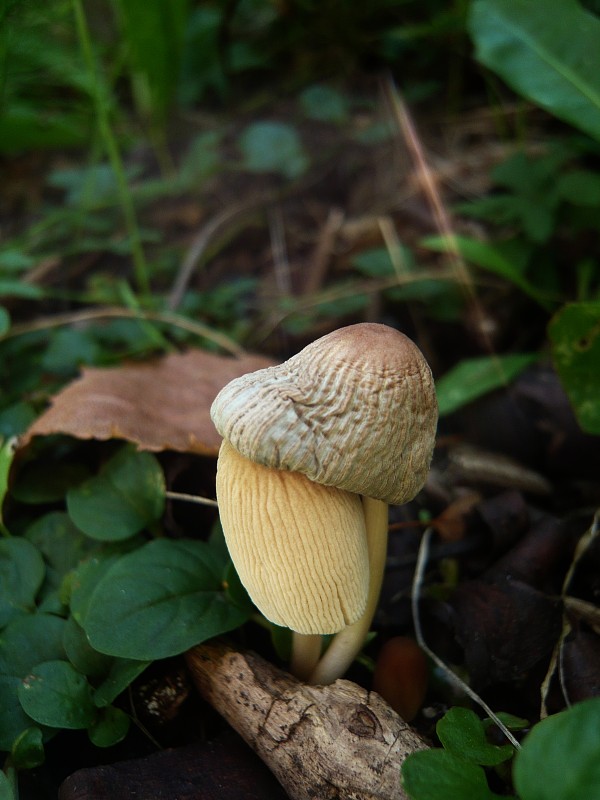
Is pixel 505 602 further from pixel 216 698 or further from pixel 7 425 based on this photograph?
pixel 7 425

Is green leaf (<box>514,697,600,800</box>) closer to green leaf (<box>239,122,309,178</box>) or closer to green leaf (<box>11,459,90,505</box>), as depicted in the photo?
green leaf (<box>11,459,90,505</box>)

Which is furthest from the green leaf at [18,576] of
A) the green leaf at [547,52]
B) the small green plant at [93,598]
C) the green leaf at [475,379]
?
the green leaf at [547,52]

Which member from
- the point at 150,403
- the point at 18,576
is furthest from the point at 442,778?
the point at 150,403

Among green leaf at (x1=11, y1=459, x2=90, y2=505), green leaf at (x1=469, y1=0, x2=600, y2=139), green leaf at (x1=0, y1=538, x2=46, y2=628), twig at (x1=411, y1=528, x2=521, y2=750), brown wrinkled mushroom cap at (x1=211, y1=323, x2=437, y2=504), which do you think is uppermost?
green leaf at (x1=469, y1=0, x2=600, y2=139)

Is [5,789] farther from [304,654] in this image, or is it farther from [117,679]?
[304,654]

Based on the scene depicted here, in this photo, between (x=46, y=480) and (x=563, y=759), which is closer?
(x=563, y=759)

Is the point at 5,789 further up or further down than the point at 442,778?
further down

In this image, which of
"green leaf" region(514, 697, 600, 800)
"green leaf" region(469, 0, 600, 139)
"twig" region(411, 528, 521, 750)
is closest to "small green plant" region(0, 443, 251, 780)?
"twig" region(411, 528, 521, 750)
